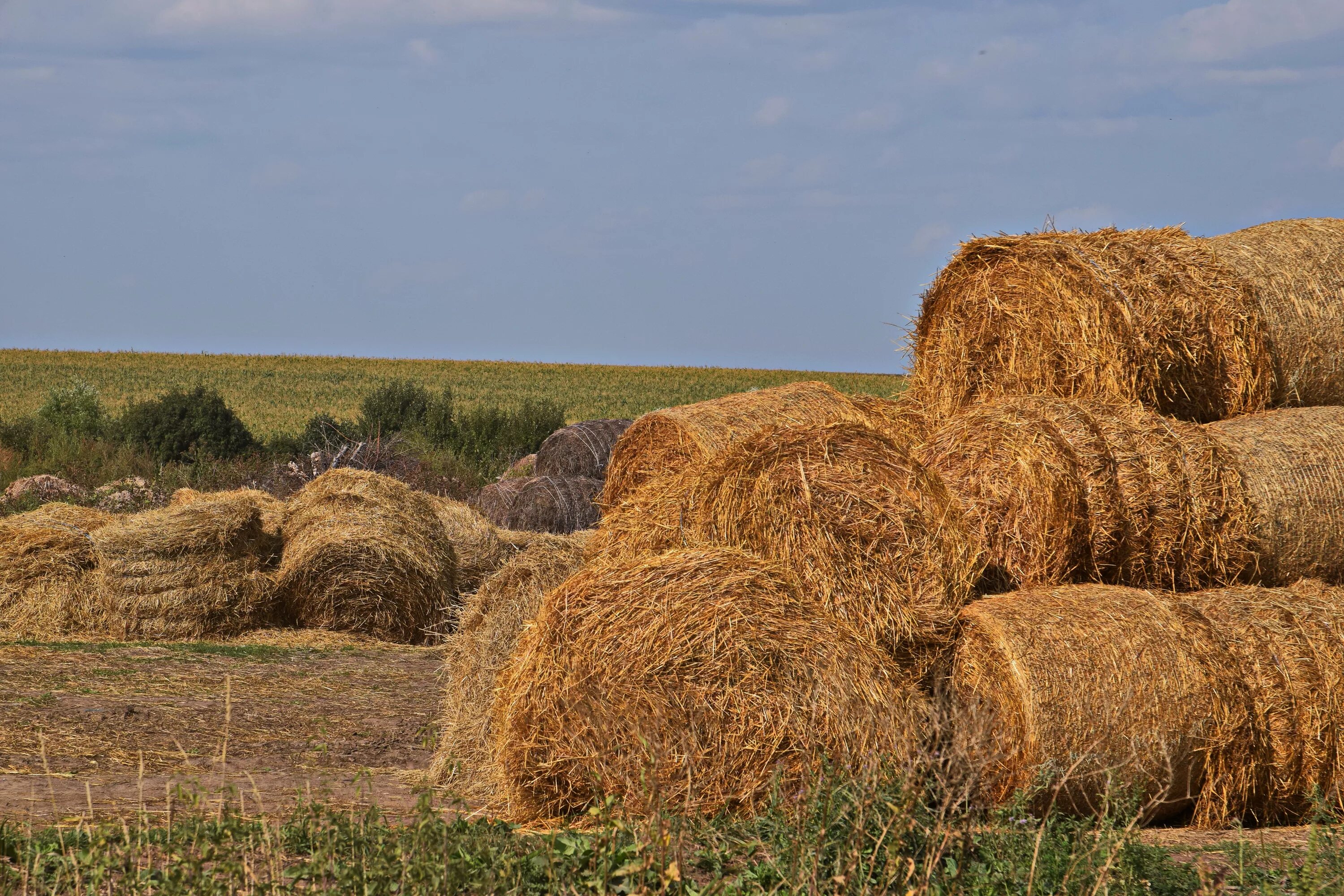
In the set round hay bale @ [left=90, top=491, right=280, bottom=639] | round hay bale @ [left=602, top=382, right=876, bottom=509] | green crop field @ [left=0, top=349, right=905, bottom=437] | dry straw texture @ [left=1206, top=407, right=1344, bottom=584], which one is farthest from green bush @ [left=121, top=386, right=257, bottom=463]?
dry straw texture @ [left=1206, top=407, right=1344, bottom=584]

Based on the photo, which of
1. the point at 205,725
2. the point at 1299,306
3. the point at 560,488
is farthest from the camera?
the point at 560,488

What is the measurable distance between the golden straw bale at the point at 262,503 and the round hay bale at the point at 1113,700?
350 inches

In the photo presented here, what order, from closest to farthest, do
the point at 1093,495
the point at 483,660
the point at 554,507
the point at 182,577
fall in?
the point at 1093,495 → the point at 483,660 → the point at 182,577 → the point at 554,507

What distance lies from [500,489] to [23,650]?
23.7 ft

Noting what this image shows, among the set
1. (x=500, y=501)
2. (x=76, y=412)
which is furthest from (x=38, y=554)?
(x=76, y=412)

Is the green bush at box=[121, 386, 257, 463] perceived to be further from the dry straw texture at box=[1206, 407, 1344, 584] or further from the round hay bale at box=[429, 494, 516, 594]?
the dry straw texture at box=[1206, 407, 1344, 584]

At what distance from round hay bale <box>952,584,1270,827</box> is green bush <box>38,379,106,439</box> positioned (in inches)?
862

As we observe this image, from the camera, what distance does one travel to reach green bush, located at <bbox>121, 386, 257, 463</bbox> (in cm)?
2228

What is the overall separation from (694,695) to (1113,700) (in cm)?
197

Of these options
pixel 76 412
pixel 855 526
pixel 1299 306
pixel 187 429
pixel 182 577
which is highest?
pixel 1299 306

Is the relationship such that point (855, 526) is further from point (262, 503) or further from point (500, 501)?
point (500, 501)

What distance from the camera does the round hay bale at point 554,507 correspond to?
53.7ft

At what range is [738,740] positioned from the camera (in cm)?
551

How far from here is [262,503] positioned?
13859mm
